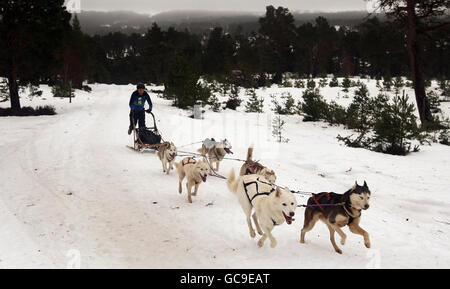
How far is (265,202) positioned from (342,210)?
101 cm

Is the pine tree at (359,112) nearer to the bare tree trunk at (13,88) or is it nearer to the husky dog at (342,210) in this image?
the husky dog at (342,210)

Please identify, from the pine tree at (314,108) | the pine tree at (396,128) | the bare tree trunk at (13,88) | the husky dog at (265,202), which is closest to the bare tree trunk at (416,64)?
the pine tree at (314,108)

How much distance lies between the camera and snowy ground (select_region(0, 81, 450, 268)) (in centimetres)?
432

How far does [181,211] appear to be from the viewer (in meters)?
6.01

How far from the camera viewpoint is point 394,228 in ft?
17.5

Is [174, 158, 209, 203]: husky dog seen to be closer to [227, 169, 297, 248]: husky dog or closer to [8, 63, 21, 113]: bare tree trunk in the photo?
[227, 169, 297, 248]: husky dog

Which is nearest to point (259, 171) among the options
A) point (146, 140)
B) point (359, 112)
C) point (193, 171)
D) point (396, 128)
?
point (193, 171)

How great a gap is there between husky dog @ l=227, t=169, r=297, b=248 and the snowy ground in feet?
1.50

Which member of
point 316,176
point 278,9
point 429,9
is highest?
point 278,9

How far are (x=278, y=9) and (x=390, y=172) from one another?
41.2 m

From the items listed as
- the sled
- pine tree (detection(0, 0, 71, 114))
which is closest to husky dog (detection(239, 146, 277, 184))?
the sled

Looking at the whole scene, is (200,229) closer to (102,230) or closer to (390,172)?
(102,230)

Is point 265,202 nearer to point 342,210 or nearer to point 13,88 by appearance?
point 342,210
